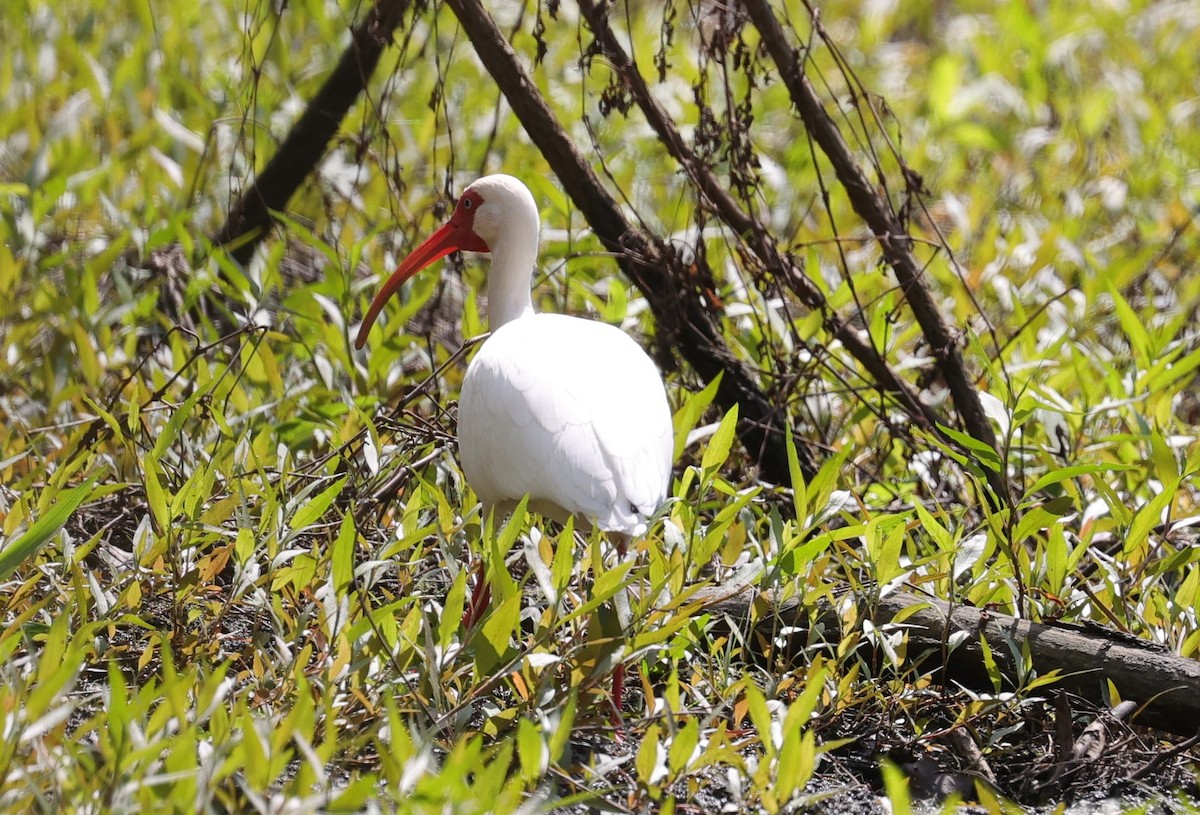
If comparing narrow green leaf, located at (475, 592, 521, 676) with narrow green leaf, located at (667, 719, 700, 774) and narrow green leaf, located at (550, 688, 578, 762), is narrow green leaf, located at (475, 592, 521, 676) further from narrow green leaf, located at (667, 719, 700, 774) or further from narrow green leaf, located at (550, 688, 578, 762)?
narrow green leaf, located at (667, 719, 700, 774)

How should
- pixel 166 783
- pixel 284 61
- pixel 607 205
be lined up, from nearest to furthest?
pixel 166 783 < pixel 607 205 < pixel 284 61

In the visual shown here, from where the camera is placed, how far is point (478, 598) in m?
3.04

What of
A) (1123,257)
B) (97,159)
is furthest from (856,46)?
(97,159)

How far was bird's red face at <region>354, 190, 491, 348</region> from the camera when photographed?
377cm

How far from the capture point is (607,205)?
12.5 feet

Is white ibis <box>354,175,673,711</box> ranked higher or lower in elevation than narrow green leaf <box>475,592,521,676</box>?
higher

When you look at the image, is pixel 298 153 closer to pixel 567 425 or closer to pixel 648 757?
pixel 567 425

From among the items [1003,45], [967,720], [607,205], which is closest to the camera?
[967,720]

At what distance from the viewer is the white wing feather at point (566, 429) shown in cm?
288

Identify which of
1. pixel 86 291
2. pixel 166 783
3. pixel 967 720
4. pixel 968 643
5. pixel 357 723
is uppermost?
pixel 86 291

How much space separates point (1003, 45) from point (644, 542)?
6359 millimetres

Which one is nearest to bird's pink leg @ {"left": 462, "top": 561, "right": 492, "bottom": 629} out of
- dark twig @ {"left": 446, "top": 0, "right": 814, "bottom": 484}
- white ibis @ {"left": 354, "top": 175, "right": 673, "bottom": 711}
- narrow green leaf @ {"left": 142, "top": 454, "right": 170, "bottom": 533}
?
white ibis @ {"left": 354, "top": 175, "right": 673, "bottom": 711}

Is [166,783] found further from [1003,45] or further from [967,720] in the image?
[1003,45]

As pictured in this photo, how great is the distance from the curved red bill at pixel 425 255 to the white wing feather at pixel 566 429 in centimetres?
63
